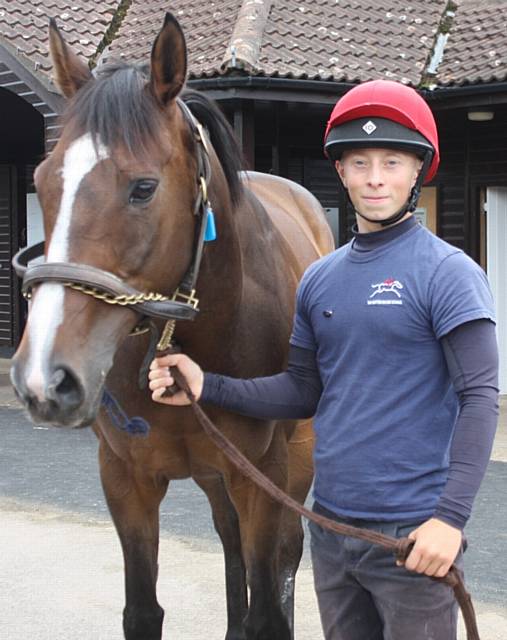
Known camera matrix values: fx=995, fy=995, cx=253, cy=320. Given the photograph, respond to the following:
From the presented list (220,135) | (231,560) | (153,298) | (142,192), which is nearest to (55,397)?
(153,298)

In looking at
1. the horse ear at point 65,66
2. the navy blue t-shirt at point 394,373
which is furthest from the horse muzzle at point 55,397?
the horse ear at point 65,66

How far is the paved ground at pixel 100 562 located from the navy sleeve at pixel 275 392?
1.80 metres

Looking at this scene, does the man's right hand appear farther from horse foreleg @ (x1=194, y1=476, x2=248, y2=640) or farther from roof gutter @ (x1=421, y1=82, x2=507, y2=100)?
roof gutter @ (x1=421, y1=82, x2=507, y2=100)

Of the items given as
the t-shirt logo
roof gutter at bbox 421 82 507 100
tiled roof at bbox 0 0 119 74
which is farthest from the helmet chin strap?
tiled roof at bbox 0 0 119 74

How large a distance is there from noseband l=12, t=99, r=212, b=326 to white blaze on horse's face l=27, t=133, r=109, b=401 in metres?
0.03

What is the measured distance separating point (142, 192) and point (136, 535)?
1.39 meters

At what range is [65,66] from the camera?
2.50 m

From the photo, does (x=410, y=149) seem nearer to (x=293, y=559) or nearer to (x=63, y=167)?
(x=63, y=167)

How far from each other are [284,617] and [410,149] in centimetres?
186

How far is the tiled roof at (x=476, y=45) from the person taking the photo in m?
9.41

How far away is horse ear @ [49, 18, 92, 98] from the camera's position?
8.14ft

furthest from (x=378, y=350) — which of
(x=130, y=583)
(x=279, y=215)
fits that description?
(x=279, y=215)

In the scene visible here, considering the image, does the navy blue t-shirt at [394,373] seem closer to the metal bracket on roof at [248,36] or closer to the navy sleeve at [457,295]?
the navy sleeve at [457,295]

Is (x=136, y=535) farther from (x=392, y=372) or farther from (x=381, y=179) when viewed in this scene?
(x=381, y=179)
